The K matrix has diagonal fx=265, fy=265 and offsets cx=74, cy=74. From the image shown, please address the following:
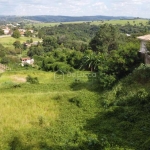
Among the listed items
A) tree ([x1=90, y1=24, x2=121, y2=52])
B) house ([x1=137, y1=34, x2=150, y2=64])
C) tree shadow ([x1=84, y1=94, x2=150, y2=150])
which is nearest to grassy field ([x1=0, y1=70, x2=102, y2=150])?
tree shadow ([x1=84, y1=94, x2=150, y2=150])

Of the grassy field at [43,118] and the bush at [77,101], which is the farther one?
the bush at [77,101]

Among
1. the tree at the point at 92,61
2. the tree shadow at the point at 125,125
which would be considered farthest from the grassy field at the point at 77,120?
the tree at the point at 92,61

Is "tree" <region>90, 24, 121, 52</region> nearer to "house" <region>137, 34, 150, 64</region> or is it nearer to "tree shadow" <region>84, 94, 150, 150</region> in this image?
"house" <region>137, 34, 150, 64</region>

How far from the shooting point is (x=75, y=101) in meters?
16.9

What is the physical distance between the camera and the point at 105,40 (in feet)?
146

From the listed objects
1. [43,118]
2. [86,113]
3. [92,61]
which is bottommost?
[92,61]

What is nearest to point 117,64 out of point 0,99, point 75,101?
point 75,101

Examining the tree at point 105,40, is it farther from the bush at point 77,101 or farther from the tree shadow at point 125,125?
the tree shadow at point 125,125

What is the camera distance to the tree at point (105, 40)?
43.9m

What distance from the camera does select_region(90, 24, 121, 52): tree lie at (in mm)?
43938

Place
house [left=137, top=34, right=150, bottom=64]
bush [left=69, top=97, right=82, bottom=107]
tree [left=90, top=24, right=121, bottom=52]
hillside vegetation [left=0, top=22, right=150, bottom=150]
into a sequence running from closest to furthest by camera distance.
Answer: hillside vegetation [left=0, top=22, right=150, bottom=150] → bush [left=69, top=97, right=82, bottom=107] → house [left=137, top=34, right=150, bottom=64] → tree [left=90, top=24, right=121, bottom=52]

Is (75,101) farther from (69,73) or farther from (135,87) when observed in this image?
(69,73)

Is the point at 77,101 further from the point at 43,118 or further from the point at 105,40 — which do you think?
the point at 105,40

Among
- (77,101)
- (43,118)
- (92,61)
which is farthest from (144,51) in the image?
(43,118)
